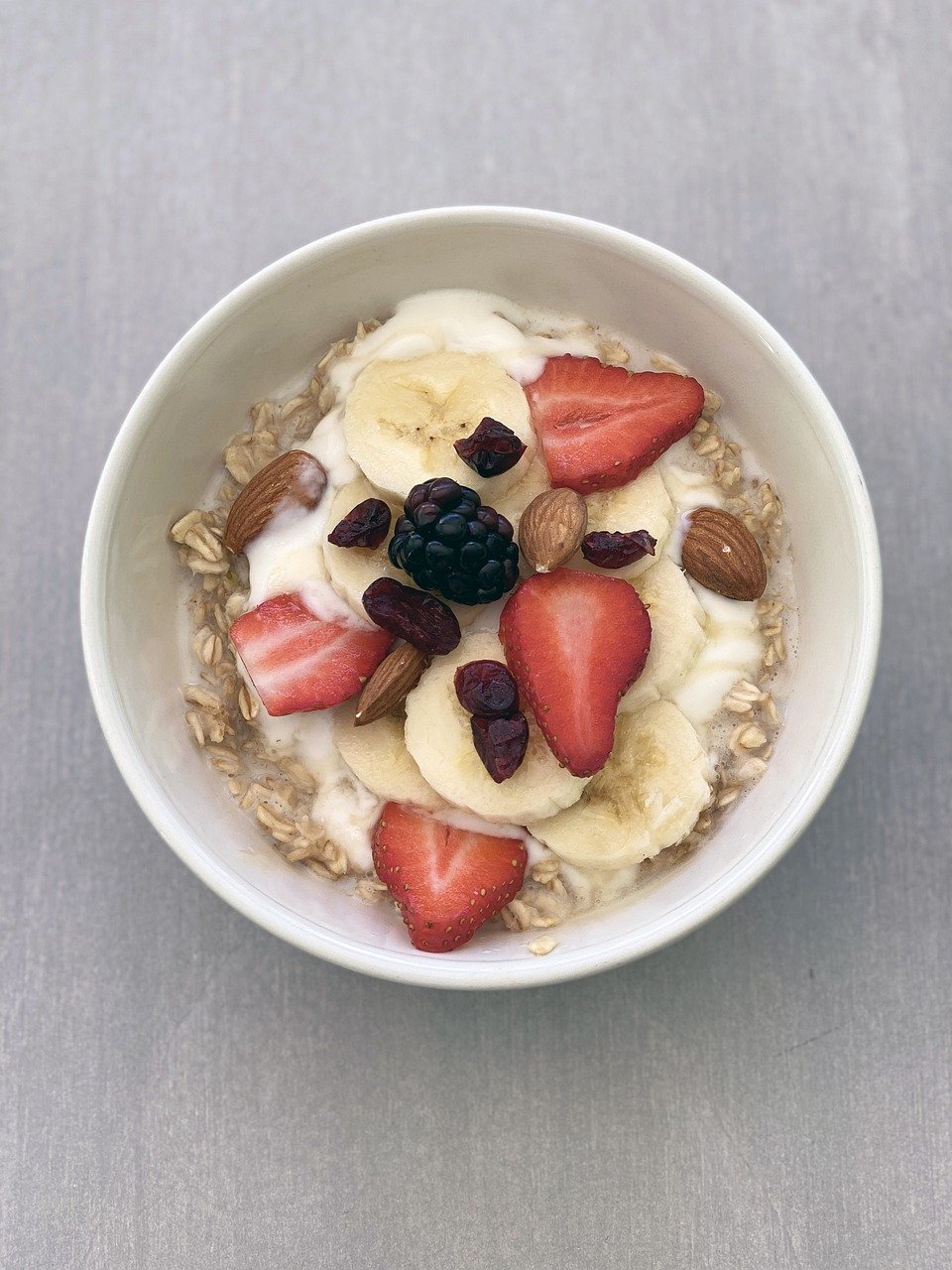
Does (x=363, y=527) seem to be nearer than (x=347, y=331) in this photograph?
Yes

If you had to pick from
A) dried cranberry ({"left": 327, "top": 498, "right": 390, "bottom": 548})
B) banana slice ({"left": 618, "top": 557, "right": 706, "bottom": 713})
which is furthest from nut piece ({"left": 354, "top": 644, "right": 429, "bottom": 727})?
banana slice ({"left": 618, "top": 557, "right": 706, "bottom": 713})

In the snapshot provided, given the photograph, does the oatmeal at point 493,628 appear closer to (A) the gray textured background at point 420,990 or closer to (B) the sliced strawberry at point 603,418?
(B) the sliced strawberry at point 603,418

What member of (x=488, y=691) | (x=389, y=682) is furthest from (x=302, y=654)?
(x=488, y=691)

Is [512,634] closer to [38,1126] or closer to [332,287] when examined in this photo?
[332,287]

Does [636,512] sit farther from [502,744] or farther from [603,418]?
[502,744]

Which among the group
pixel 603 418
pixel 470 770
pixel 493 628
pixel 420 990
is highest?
pixel 603 418

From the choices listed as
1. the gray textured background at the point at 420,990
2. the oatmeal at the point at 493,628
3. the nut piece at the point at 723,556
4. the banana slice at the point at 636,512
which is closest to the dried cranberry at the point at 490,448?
the oatmeal at the point at 493,628

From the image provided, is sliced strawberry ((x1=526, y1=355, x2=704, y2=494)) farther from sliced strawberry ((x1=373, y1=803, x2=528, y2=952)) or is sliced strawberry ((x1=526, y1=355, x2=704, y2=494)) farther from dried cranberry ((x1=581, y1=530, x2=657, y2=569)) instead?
sliced strawberry ((x1=373, y1=803, x2=528, y2=952))
